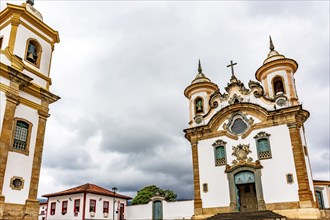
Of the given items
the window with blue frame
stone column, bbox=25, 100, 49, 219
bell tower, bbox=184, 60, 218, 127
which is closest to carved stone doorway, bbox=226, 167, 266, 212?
the window with blue frame

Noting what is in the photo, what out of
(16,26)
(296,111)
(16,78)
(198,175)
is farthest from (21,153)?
(296,111)

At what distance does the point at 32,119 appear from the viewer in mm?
13562

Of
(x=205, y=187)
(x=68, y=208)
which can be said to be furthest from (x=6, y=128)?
(x=68, y=208)

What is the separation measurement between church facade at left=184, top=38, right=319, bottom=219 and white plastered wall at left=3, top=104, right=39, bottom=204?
1085cm

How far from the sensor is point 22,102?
520 inches

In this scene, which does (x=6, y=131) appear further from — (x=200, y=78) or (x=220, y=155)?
(x=200, y=78)

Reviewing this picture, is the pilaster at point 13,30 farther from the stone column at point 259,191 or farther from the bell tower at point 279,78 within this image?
the bell tower at point 279,78

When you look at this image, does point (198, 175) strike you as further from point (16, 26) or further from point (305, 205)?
point (16, 26)

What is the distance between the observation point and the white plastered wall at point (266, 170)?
17.0m

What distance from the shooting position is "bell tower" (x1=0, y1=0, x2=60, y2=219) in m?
11.9

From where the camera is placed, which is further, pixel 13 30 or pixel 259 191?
pixel 259 191

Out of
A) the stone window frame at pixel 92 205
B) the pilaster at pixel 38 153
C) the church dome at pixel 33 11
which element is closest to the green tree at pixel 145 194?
the stone window frame at pixel 92 205

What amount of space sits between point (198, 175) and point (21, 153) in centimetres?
1144

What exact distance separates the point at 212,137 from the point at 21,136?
480 inches
